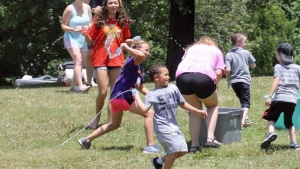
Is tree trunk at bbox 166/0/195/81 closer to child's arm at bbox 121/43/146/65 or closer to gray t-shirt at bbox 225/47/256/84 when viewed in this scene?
gray t-shirt at bbox 225/47/256/84

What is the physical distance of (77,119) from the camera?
38.0 ft

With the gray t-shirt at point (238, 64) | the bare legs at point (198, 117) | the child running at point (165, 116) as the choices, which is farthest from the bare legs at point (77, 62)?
the child running at point (165, 116)

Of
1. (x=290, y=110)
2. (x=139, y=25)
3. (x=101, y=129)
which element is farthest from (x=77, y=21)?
(x=139, y=25)

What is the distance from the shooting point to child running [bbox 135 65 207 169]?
297 inches

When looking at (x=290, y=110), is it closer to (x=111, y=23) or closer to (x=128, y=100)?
(x=128, y=100)

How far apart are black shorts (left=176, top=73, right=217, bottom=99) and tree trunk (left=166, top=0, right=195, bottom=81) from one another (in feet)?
35.0

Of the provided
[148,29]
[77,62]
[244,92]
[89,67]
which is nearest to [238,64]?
[244,92]

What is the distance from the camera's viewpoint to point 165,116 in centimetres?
765

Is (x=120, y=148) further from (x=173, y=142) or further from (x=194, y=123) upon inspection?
(x=173, y=142)

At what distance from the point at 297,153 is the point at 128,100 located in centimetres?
210

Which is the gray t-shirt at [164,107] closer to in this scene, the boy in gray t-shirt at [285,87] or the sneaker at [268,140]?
the sneaker at [268,140]

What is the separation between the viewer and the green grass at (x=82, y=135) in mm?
8375

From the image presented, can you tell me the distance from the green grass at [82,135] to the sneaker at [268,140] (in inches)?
2.7

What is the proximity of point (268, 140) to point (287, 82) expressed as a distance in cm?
76
